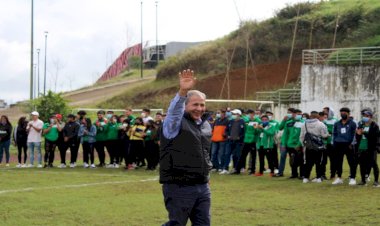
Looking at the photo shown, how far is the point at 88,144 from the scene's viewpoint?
2533 centimetres

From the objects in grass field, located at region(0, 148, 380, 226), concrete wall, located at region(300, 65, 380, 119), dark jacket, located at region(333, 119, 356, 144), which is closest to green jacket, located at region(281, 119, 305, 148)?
grass field, located at region(0, 148, 380, 226)

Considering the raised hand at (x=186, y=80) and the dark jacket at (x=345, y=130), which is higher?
the raised hand at (x=186, y=80)

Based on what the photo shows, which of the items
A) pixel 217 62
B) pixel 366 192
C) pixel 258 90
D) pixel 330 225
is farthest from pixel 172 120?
pixel 217 62

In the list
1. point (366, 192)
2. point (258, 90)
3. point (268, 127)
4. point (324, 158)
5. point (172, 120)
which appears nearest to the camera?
point (172, 120)

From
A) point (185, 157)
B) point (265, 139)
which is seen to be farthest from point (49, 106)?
point (185, 157)

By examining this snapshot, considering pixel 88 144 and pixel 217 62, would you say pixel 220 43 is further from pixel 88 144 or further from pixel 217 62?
pixel 88 144

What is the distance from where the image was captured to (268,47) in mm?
54719

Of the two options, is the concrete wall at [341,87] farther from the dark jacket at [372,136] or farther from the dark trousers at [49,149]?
the dark jacket at [372,136]

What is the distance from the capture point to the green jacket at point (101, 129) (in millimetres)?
25406

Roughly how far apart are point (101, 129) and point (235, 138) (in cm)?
535

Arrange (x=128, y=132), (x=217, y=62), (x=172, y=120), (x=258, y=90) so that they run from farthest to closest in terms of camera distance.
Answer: (x=217, y=62)
(x=258, y=90)
(x=128, y=132)
(x=172, y=120)

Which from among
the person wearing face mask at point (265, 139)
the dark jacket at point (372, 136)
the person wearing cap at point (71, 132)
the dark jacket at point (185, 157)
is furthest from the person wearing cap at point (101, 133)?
the dark jacket at point (185, 157)

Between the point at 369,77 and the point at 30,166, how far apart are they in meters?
17.8

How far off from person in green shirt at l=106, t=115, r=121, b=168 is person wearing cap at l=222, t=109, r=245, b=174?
4334 mm
